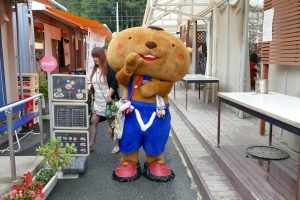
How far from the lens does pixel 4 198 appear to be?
10.0 ft

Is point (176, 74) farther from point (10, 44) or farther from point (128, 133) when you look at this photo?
point (10, 44)

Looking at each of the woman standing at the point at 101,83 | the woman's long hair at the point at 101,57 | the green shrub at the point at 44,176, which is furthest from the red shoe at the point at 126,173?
the woman's long hair at the point at 101,57

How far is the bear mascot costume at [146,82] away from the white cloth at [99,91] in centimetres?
101

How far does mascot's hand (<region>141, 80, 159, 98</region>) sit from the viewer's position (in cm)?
418

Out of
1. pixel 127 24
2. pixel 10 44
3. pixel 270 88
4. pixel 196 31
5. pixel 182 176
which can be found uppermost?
pixel 127 24

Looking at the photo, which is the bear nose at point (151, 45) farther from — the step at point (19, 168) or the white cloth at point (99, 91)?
the step at point (19, 168)

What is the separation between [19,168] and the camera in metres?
4.19

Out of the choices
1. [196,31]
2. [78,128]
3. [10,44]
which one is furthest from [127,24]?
[78,128]

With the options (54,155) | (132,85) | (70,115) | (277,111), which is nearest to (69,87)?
(70,115)

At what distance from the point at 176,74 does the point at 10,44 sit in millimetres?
4380

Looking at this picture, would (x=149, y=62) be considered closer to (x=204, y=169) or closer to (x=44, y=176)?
(x=204, y=169)

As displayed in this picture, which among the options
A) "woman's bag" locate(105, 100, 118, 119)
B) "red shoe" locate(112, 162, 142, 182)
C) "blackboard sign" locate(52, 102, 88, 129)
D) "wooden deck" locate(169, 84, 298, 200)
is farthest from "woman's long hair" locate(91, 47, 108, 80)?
"wooden deck" locate(169, 84, 298, 200)

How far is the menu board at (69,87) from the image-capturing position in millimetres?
4613

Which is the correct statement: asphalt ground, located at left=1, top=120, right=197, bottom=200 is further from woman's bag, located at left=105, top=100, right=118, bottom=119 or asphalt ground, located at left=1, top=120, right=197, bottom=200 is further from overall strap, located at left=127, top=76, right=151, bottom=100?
overall strap, located at left=127, top=76, right=151, bottom=100
